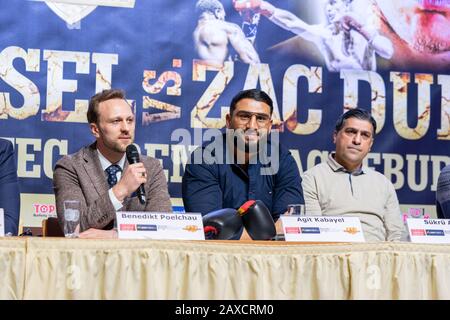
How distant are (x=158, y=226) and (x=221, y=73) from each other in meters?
1.74

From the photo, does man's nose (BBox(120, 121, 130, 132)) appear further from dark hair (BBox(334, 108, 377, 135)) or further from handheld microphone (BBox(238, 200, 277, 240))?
dark hair (BBox(334, 108, 377, 135))

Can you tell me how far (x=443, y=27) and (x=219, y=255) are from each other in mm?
2374

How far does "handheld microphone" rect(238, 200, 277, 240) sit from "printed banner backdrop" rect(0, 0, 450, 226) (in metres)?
1.27

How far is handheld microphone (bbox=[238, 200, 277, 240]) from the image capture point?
2963mm

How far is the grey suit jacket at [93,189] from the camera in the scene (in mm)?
3188

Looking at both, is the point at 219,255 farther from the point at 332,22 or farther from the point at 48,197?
the point at 332,22

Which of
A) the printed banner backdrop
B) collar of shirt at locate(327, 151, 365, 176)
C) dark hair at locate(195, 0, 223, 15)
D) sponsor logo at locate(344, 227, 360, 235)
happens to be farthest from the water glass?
dark hair at locate(195, 0, 223, 15)

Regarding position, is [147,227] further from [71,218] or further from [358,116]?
[358,116]

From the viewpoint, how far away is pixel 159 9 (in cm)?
425

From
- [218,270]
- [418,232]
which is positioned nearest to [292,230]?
[218,270]

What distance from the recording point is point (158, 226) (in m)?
2.71

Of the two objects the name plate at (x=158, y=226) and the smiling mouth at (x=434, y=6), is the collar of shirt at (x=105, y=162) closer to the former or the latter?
the name plate at (x=158, y=226)

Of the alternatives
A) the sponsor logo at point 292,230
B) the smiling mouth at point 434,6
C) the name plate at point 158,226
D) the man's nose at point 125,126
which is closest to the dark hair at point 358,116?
the smiling mouth at point 434,6
